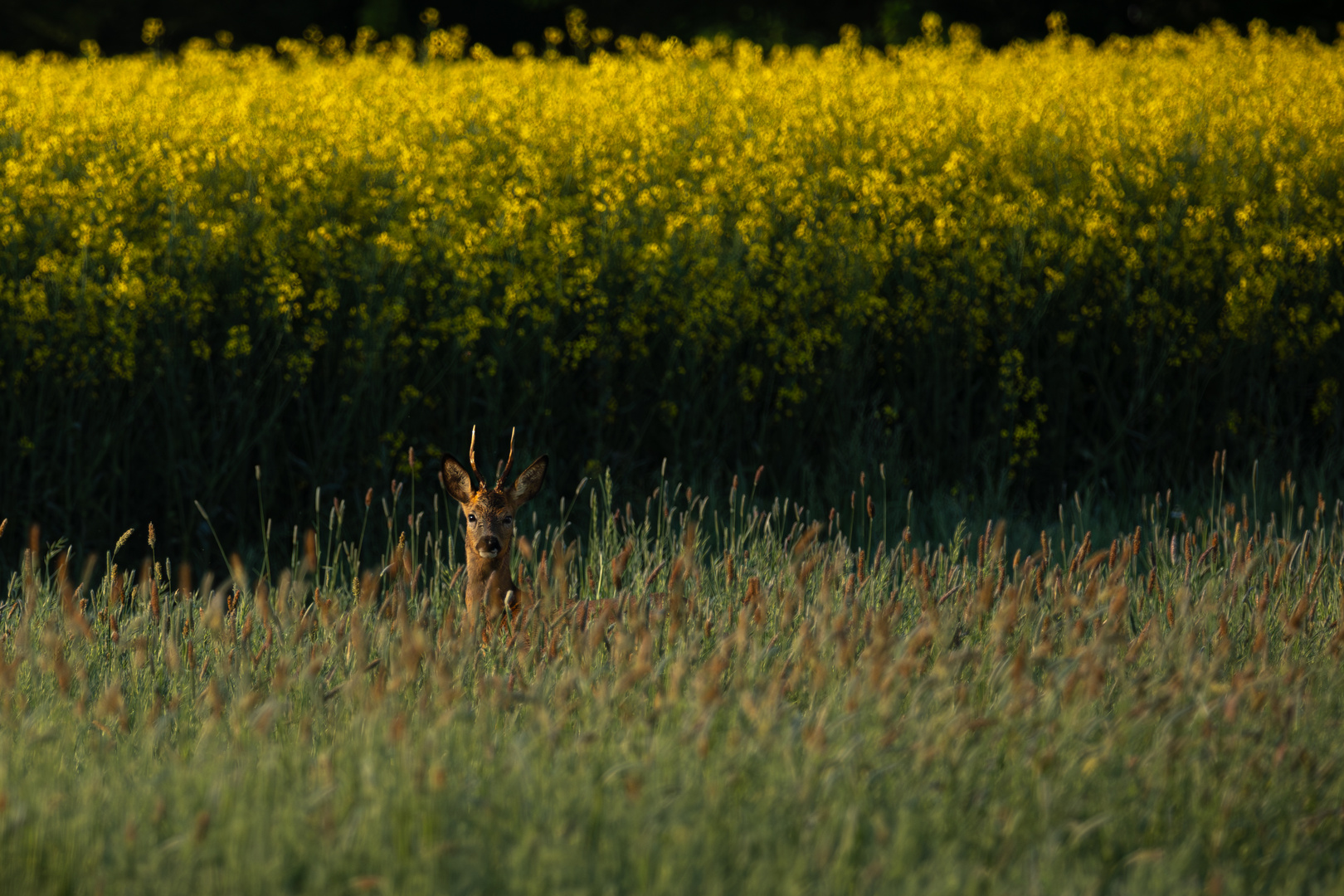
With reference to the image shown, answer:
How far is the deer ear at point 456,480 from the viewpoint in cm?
380

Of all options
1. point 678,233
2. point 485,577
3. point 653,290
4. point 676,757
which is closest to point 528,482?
point 485,577

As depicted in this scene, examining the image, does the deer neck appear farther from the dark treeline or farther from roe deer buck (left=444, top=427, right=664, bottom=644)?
the dark treeline

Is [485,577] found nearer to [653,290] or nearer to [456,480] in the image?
[456,480]

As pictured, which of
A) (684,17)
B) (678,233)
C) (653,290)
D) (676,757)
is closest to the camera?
(676,757)

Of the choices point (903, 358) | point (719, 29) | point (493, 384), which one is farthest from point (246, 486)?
point (719, 29)

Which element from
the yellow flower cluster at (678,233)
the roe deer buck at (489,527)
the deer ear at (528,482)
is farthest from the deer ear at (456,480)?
the yellow flower cluster at (678,233)

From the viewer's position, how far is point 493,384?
6.16 metres

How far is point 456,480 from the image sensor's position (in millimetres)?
3854

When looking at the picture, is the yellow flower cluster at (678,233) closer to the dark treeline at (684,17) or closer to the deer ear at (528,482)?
the deer ear at (528,482)

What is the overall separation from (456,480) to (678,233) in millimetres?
3190

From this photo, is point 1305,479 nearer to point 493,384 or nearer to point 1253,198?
point 1253,198

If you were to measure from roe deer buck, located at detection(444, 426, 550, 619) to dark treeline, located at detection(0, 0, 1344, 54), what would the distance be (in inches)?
569

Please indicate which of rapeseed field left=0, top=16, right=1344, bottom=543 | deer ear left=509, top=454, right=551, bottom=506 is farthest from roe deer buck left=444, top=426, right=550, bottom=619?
rapeseed field left=0, top=16, right=1344, bottom=543

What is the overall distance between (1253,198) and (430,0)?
14.1m
